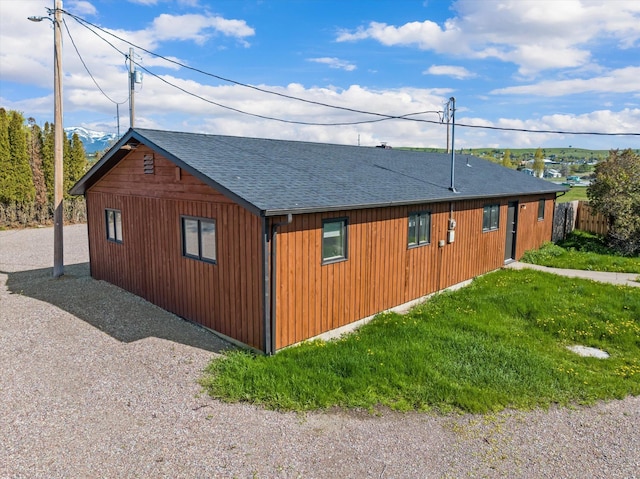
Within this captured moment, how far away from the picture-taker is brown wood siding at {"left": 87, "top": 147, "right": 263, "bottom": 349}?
7734 millimetres

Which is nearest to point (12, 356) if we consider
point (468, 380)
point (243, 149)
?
point (243, 149)

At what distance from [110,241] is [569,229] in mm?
18889

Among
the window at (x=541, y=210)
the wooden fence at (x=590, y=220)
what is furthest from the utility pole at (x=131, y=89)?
the wooden fence at (x=590, y=220)

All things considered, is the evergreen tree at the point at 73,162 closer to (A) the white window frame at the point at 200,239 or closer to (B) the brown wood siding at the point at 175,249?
(B) the brown wood siding at the point at 175,249

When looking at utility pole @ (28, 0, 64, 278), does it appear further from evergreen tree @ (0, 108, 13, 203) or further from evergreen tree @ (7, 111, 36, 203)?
evergreen tree @ (7, 111, 36, 203)

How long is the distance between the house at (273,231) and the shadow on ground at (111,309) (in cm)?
32

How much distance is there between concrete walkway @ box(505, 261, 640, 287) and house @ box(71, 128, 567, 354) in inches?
82.6

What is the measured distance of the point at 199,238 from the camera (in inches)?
345

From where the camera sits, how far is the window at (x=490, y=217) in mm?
13524

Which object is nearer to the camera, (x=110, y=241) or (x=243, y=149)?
(x=243, y=149)

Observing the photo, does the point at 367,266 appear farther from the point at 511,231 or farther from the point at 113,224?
the point at 511,231

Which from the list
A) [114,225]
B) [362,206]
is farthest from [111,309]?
[362,206]

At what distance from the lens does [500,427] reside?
5.58m

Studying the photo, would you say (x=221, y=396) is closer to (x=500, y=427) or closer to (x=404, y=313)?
(x=500, y=427)
